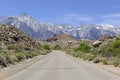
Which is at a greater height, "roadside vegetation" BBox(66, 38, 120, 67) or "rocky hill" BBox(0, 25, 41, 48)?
"rocky hill" BBox(0, 25, 41, 48)

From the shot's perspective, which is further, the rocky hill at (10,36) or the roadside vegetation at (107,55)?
the rocky hill at (10,36)

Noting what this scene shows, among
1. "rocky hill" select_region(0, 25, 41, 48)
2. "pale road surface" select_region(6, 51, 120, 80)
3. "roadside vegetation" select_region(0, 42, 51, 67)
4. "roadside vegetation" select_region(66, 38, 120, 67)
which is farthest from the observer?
"rocky hill" select_region(0, 25, 41, 48)

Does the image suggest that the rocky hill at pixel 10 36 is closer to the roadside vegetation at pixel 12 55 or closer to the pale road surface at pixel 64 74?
the roadside vegetation at pixel 12 55

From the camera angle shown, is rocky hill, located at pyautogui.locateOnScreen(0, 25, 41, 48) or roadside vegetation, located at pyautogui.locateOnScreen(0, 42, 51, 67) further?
rocky hill, located at pyautogui.locateOnScreen(0, 25, 41, 48)

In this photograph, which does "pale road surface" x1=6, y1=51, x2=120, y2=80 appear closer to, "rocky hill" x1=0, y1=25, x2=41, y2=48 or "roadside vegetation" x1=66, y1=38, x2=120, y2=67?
"roadside vegetation" x1=66, y1=38, x2=120, y2=67

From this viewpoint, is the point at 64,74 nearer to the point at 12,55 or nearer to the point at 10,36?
the point at 12,55

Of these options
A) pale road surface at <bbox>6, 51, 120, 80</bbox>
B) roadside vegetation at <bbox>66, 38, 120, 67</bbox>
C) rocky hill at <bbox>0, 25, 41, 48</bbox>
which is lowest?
pale road surface at <bbox>6, 51, 120, 80</bbox>

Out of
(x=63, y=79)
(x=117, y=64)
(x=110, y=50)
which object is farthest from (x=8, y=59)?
(x=110, y=50)

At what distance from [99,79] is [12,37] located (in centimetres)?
8456

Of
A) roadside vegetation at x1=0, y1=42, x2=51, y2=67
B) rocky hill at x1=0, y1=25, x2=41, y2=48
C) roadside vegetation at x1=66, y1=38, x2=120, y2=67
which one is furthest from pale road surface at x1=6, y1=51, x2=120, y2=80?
rocky hill at x1=0, y1=25, x2=41, y2=48

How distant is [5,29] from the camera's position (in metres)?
110

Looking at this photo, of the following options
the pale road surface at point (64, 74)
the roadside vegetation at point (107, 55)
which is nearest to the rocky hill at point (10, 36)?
the roadside vegetation at point (107, 55)

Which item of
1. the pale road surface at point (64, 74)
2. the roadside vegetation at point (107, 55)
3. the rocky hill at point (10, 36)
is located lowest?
the pale road surface at point (64, 74)

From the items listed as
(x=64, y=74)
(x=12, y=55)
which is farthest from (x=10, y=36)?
(x=64, y=74)
